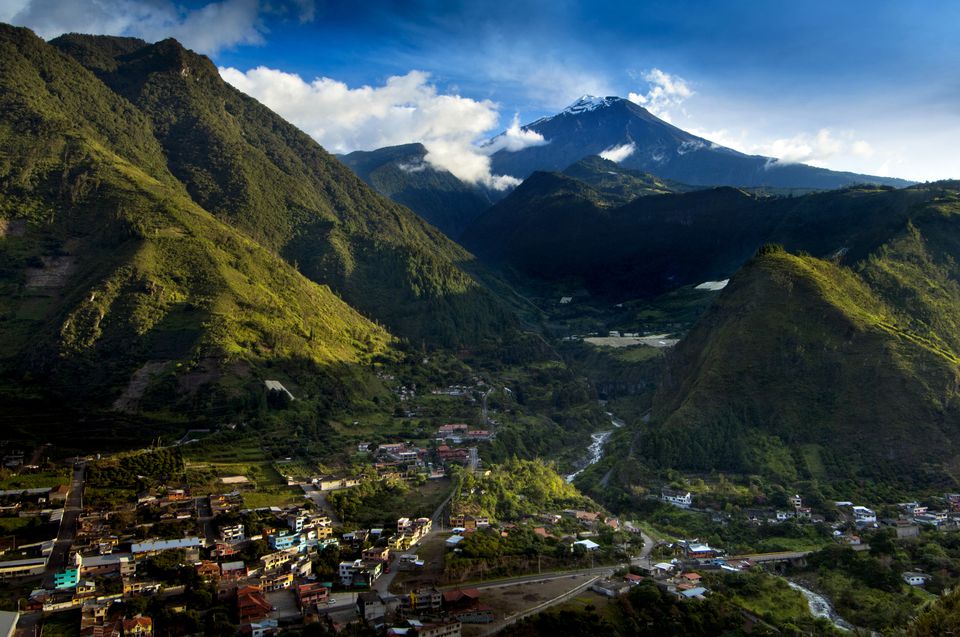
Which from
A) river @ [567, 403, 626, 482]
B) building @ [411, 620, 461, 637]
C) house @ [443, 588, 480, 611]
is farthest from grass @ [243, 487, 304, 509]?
river @ [567, 403, 626, 482]

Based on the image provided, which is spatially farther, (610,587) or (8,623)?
(610,587)

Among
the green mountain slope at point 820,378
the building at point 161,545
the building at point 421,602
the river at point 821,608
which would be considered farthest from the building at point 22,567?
the green mountain slope at point 820,378

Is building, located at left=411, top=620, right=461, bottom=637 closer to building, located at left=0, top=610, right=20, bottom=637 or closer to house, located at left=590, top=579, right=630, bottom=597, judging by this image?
house, located at left=590, top=579, right=630, bottom=597

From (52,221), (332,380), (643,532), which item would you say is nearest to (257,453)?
(332,380)

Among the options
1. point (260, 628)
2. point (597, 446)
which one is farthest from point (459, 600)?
point (597, 446)

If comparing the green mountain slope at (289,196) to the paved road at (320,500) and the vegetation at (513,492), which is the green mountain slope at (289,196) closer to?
the vegetation at (513,492)

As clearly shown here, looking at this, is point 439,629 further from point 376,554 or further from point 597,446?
point 597,446

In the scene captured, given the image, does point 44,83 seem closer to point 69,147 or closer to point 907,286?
point 69,147

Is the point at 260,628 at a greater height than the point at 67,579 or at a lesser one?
lesser
